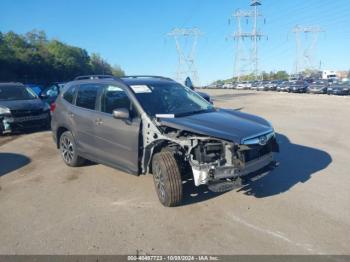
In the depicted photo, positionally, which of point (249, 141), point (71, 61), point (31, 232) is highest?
point (71, 61)

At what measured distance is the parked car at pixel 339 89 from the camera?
34.8 meters

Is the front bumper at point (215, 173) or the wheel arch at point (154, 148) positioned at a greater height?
the wheel arch at point (154, 148)

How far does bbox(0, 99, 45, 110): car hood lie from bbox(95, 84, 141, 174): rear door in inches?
243

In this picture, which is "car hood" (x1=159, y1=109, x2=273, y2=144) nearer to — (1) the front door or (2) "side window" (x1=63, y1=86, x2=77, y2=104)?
(1) the front door

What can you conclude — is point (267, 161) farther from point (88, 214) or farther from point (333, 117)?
point (333, 117)

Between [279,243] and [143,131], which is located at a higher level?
[143,131]

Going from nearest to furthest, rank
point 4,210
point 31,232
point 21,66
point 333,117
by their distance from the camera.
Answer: point 31,232, point 4,210, point 333,117, point 21,66

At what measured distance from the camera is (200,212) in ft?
15.5

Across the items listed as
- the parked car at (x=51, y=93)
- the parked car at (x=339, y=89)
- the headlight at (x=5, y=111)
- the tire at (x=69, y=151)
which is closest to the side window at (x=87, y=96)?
the tire at (x=69, y=151)

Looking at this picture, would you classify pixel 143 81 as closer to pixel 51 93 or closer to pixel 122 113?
pixel 122 113

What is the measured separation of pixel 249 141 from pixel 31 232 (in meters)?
2.94

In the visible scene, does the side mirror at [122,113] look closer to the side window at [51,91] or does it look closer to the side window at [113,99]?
the side window at [113,99]

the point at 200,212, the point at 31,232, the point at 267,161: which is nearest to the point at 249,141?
the point at 267,161

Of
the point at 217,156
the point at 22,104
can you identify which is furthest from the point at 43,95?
the point at 217,156
